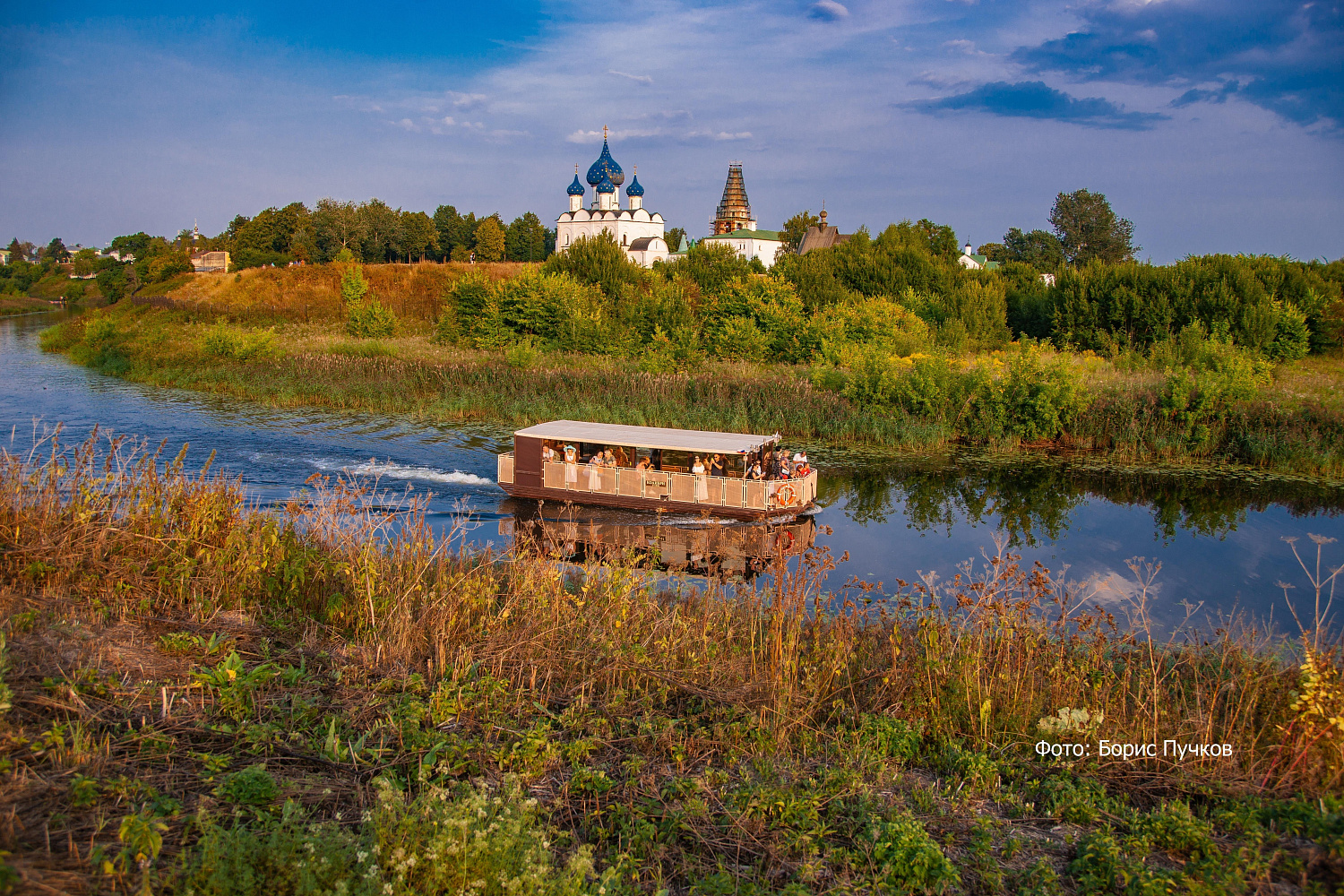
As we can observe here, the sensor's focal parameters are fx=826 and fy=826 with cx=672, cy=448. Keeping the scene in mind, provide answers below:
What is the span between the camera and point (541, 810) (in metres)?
4.46

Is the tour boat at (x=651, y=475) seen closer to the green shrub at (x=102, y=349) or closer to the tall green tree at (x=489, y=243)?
the green shrub at (x=102, y=349)

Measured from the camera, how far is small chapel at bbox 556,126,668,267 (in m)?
80.1

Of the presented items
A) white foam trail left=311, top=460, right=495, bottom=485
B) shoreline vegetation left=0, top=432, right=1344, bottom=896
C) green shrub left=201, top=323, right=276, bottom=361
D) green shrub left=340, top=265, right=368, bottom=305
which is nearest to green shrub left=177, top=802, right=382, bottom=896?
shoreline vegetation left=0, top=432, right=1344, bottom=896

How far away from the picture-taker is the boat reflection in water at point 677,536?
14.5 m

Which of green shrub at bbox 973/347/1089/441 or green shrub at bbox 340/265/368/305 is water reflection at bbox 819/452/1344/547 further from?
green shrub at bbox 340/265/368/305

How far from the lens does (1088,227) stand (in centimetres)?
8950

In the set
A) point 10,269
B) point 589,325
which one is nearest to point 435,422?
point 589,325

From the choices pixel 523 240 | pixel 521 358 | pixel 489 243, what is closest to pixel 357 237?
pixel 489 243

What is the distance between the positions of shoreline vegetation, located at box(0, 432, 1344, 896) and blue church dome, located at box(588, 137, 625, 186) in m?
87.6

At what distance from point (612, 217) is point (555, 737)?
82141 mm

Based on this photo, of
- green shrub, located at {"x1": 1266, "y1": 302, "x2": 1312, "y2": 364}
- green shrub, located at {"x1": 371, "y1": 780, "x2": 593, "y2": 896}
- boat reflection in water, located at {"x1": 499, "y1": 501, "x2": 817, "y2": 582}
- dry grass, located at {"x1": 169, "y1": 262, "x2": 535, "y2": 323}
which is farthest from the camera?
dry grass, located at {"x1": 169, "y1": 262, "x2": 535, "y2": 323}

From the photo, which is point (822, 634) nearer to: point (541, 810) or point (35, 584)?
point (541, 810)

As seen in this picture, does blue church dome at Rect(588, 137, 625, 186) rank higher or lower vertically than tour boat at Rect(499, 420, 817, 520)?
higher

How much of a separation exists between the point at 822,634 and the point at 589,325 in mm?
33290
